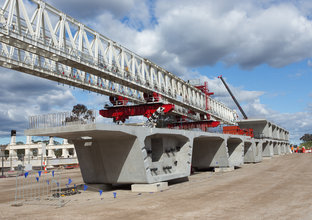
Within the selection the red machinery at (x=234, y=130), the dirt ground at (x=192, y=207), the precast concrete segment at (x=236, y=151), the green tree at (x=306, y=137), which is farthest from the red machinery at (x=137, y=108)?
the green tree at (x=306, y=137)

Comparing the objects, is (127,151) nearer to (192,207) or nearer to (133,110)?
(192,207)

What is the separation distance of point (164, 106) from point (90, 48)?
12894mm

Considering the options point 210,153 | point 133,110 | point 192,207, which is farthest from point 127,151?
point 210,153

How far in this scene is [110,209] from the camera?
13.0 m

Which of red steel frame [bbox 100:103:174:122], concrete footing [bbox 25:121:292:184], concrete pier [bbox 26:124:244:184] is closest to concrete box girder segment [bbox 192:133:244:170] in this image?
red steel frame [bbox 100:103:174:122]

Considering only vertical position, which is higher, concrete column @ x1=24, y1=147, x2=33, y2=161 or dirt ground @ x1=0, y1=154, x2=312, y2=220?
concrete column @ x1=24, y1=147, x2=33, y2=161

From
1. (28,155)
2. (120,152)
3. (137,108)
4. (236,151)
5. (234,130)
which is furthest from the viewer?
(28,155)

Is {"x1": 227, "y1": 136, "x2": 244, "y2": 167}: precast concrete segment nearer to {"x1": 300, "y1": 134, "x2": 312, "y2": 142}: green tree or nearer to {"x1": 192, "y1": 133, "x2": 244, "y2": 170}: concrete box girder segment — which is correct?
{"x1": 192, "y1": 133, "x2": 244, "y2": 170}: concrete box girder segment

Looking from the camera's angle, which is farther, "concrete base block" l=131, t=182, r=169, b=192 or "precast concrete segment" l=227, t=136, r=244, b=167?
"precast concrete segment" l=227, t=136, r=244, b=167

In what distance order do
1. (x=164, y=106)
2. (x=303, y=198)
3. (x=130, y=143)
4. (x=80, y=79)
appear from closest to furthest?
(x=303, y=198) → (x=130, y=143) → (x=80, y=79) → (x=164, y=106)

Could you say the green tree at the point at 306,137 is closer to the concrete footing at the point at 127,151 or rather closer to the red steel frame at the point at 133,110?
the red steel frame at the point at 133,110

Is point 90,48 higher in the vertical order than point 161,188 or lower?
higher

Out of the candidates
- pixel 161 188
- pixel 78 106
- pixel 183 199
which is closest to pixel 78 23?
pixel 161 188

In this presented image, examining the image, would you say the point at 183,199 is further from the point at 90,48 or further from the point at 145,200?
the point at 90,48
